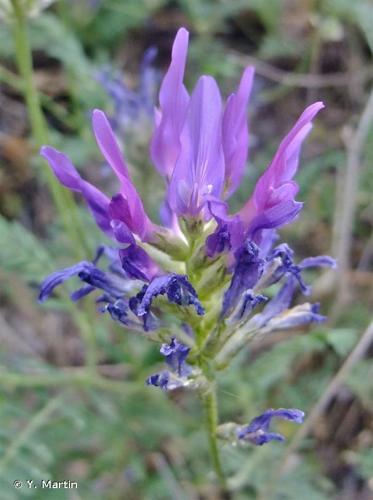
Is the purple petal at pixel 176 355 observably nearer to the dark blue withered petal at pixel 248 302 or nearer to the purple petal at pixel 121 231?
the dark blue withered petal at pixel 248 302

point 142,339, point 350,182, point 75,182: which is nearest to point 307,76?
point 350,182

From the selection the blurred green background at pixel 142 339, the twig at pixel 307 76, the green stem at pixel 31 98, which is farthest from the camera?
the twig at pixel 307 76

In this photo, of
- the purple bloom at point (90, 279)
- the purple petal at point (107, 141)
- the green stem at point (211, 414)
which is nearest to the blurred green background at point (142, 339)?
the green stem at point (211, 414)

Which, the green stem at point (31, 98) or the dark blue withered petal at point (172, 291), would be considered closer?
the dark blue withered petal at point (172, 291)

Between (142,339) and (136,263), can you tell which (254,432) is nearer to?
(136,263)

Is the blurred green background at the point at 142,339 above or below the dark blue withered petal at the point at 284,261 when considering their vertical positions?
above

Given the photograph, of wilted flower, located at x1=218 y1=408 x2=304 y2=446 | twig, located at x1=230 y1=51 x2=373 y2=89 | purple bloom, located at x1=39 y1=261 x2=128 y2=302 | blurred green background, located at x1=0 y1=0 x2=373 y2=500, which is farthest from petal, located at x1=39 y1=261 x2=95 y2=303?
twig, located at x1=230 y1=51 x2=373 y2=89

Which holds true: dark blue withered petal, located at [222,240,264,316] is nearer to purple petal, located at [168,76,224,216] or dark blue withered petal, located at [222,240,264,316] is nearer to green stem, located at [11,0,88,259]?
purple petal, located at [168,76,224,216]
